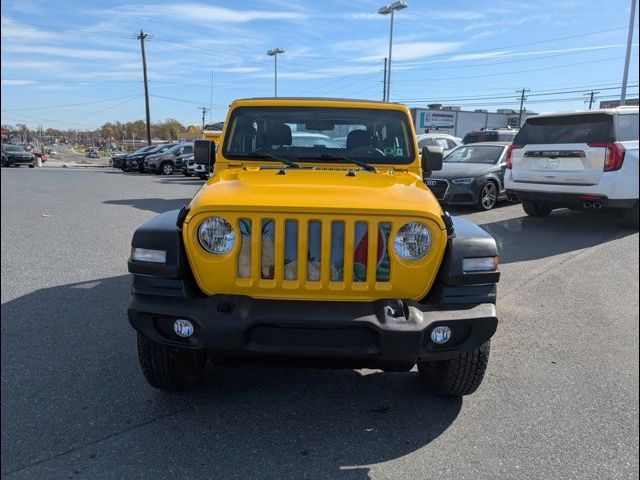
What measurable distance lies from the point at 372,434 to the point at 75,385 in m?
1.88

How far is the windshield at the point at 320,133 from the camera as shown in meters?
4.06

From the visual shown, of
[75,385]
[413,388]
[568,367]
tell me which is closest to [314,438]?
[413,388]

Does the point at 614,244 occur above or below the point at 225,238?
below

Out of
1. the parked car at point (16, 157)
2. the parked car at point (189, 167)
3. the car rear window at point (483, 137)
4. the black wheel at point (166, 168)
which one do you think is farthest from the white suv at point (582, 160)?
the parked car at point (16, 157)

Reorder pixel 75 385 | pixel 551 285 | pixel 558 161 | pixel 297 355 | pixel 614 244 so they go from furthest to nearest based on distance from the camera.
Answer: pixel 558 161 < pixel 614 244 < pixel 551 285 < pixel 75 385 < pixel 297 355

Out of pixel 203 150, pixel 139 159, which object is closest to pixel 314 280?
pixel 203 150

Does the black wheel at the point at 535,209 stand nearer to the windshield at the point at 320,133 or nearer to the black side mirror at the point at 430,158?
the black side mirror at the point at 430,158

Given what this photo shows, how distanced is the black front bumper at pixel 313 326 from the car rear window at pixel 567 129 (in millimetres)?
6181

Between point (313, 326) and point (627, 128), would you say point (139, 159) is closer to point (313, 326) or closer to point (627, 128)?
point (627, 128)

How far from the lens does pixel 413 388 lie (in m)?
3.38

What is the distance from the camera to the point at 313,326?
2.50m

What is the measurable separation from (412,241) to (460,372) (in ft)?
2.97

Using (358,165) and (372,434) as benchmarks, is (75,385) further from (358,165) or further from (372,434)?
(358,165)

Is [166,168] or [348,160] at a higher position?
[348,160]
